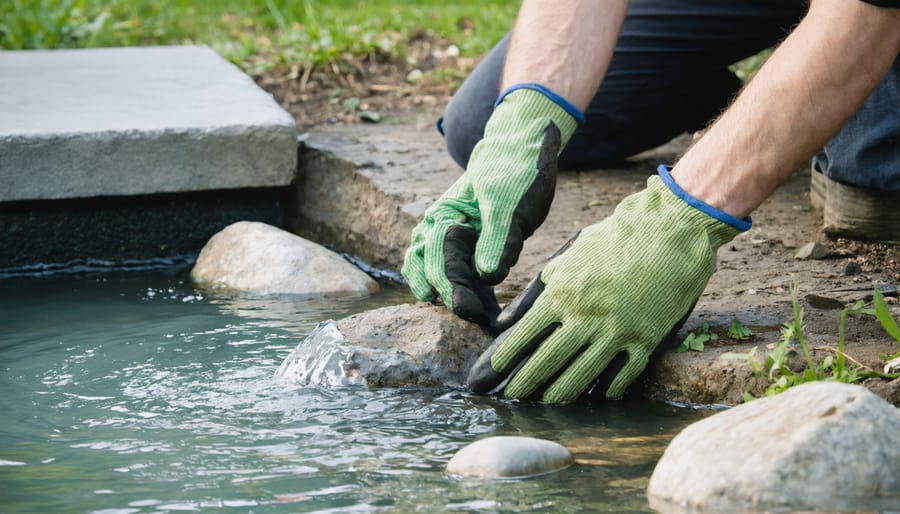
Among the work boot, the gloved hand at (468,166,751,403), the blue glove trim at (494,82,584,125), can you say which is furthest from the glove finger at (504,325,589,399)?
the work boot

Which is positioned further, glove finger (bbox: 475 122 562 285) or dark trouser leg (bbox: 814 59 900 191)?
dark trouser leg (bbox: 814 59 900 191)

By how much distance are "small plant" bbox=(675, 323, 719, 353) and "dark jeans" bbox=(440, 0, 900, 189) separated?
88cm

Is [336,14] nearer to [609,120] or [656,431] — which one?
[609,120]

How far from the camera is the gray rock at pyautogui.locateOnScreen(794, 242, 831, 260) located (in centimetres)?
276

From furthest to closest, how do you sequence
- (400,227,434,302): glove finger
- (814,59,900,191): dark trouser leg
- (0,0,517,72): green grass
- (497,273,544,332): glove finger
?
1. (0,0,517,72): green grass
2. (814,59,900,191): dark trouser leg
3. (400,227,434,302): glove finger
4. (497,273,544,332): glove finger

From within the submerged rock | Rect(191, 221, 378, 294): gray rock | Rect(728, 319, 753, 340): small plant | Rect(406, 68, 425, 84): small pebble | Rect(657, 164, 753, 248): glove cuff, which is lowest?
Rect(191, 221, 378, 294): gray rock

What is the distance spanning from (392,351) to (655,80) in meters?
1.54

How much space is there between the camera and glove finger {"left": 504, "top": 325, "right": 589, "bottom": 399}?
6.86 ft

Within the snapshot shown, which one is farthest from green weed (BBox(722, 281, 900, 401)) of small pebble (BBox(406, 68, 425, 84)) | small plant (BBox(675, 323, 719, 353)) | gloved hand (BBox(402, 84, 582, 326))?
small pebble (BBox(406, 68, 425, 84))

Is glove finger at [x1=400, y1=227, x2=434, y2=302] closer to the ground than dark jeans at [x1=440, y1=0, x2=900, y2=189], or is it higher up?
closer to the ground

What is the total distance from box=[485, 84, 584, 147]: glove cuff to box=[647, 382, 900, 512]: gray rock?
94 centimetres

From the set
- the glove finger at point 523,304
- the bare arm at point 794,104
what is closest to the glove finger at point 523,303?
the glove finger at point 523,304

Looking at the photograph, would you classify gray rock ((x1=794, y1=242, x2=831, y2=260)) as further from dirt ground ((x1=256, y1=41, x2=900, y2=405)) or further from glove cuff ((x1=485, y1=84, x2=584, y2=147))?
glove cuff ((x1=485, y1=84, x2=584, y2=147))

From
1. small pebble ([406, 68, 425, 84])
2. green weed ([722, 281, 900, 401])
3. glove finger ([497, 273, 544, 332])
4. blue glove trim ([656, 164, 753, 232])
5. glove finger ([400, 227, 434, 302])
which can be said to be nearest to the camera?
green weed ([722, 281, 900, 401])
